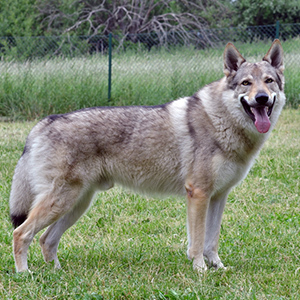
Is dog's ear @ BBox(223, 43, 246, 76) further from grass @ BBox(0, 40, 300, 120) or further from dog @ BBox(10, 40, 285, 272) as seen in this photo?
grass @ BBox(0, 40, 300, 120)

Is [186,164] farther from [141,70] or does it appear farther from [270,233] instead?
[141,70]

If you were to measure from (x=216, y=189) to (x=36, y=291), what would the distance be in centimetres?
158

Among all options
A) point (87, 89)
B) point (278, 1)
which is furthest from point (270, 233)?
point (278, 1)

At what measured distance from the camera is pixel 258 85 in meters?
3.64

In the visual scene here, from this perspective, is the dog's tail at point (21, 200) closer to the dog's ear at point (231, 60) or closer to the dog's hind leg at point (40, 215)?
the dog's hind leg at point (40, 215)

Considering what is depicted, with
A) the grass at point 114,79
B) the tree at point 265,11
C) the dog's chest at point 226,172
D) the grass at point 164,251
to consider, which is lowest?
the tree at point 265,11

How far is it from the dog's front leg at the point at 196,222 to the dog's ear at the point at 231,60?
1049mm

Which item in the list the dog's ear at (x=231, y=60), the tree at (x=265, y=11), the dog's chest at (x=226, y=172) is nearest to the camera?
the dog's chest at (x=226, y=172)

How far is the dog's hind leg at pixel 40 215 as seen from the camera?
3553 mm

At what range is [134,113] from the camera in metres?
3.94

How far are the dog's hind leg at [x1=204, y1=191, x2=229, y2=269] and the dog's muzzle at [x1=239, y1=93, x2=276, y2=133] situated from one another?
700 millimetres

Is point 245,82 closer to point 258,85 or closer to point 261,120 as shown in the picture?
point 258,85

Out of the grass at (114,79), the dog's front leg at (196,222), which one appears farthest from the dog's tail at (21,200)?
the grass at (114,79)

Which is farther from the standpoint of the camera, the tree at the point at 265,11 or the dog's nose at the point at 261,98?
the tree at the point at 265,11
